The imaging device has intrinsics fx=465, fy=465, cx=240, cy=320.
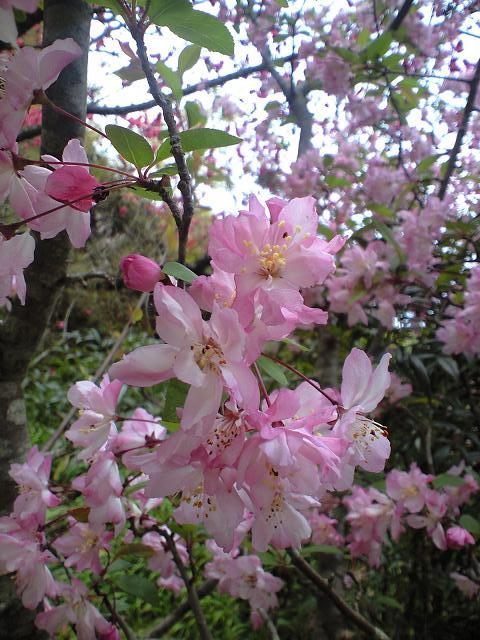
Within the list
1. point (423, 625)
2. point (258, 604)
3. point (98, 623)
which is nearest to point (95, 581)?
point (98, 623)

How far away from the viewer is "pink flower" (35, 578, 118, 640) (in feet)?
2.62

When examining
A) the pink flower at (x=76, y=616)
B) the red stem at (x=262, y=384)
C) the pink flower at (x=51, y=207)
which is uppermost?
the pink flower at (x=51, y=207)

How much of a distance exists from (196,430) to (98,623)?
0.66 metres

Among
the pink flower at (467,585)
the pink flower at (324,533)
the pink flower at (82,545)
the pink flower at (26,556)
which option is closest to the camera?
the pink flower at (26,556)

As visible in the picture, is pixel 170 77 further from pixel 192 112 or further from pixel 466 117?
pixel 466 117

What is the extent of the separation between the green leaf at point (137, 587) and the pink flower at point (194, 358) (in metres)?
0.67

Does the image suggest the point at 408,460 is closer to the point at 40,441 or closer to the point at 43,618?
the point at 43,618

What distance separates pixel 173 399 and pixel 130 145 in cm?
25

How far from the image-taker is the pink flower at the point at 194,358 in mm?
376

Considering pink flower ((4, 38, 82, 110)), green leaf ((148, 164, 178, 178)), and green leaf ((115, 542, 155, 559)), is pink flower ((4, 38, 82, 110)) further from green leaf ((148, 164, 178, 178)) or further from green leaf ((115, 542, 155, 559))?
green leaf ((115, 542, 155, 559))

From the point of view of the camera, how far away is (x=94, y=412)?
0.60 meters

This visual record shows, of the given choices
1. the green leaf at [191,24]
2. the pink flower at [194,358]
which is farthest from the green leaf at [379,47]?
the pink flower at [194,358]

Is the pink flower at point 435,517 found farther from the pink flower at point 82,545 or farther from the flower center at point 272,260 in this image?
the flower center at point 272,260

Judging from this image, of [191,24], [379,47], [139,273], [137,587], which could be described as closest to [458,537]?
[137,587]
